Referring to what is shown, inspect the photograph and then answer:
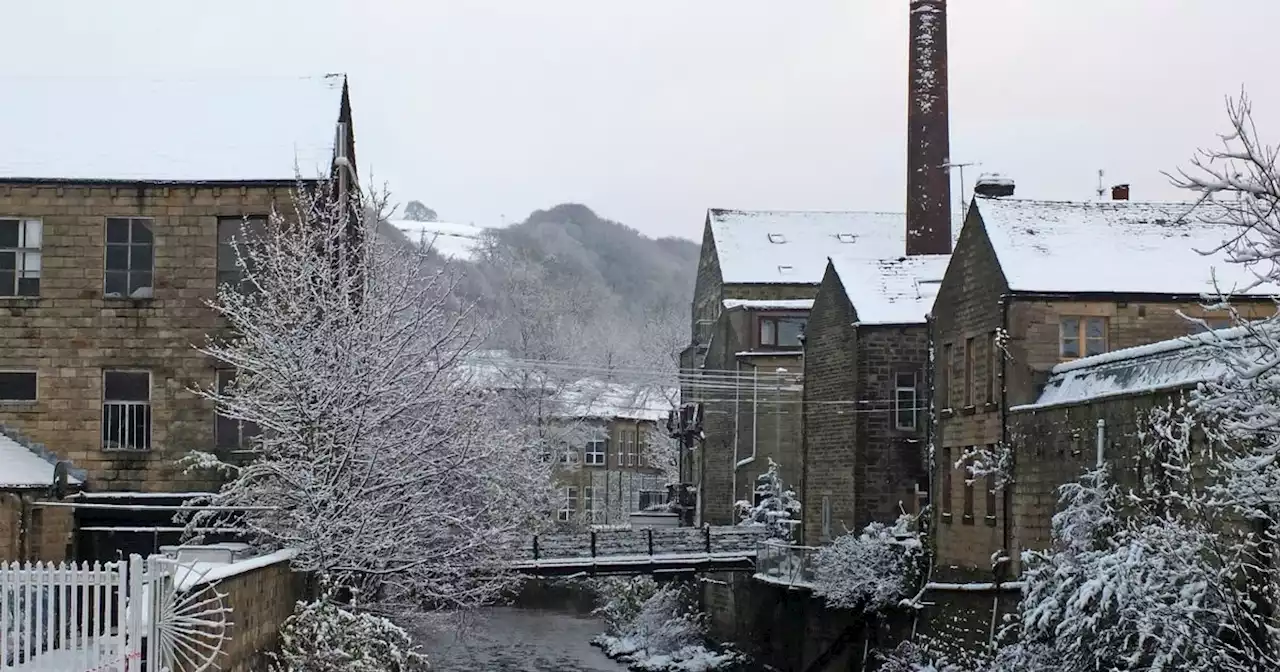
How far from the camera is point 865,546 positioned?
3403 cm

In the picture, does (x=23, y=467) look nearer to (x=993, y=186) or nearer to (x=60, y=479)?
(x=60, y=479)

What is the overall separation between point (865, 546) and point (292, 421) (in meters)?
15.0

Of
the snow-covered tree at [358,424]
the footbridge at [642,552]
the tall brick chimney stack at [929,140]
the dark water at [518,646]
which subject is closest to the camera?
the snow-covered tree at [358,424]

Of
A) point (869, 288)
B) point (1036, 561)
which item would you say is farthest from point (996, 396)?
point (869, 288)

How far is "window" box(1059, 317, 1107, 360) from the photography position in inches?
1075

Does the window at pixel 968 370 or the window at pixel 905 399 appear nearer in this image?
the window at pixel 968 370

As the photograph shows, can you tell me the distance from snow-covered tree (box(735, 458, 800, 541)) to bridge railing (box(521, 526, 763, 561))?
3.73ft

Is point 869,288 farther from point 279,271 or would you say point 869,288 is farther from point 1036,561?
point 279,271

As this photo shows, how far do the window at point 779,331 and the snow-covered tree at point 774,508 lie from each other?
4.94 metres

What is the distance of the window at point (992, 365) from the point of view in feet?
92.5

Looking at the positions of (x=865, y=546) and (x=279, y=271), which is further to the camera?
(x=865, y=546)

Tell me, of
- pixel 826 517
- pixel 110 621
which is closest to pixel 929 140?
pixel 826 517

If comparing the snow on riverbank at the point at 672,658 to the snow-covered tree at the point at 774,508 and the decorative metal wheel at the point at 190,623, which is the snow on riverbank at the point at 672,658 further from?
the decorative metal wheel at the point at 190,623

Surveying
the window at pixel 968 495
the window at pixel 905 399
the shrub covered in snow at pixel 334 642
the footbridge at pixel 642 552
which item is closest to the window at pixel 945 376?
the window at pixel 968 495
